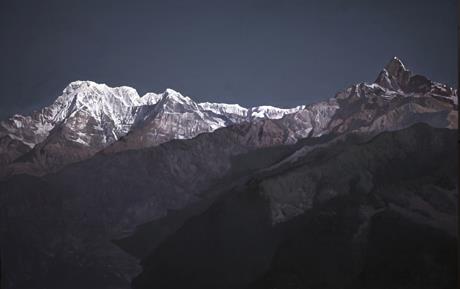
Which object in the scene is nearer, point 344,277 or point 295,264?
point 344,277

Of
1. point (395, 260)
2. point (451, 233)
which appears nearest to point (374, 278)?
point (395, 260)

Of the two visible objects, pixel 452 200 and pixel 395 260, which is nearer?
pixel 395 260

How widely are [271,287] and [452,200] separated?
45.1 metres

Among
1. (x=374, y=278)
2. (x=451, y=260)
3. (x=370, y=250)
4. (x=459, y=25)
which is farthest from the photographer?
(x=370, y=250)

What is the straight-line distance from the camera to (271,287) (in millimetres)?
193750

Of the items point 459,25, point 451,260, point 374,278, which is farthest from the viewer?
point 374,278

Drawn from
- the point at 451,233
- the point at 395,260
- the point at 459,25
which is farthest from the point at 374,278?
the point at 459,25

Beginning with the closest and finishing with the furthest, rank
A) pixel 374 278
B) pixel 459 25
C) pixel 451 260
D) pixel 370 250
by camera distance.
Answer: pixel 459 25, pixel 451 260, pixel 374 278, pixel 370 250

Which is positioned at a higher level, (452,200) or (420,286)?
(452,200)

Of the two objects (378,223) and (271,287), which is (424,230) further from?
(271,287)

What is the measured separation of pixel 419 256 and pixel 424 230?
9.30 metres

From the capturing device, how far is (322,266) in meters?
192

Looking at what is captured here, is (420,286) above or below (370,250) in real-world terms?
below

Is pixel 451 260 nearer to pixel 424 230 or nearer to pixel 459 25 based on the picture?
pixel 424 230
